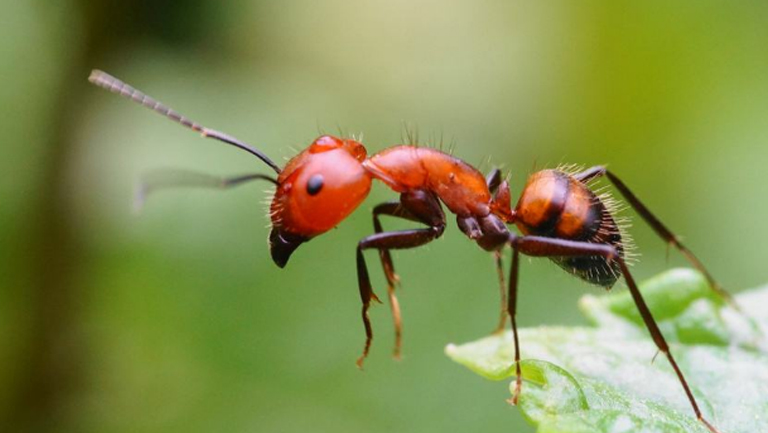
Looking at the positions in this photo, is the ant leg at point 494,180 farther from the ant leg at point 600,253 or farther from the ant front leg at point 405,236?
the ant leg at point 600,253

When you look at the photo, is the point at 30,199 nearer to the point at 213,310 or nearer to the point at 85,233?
the point at 85,233

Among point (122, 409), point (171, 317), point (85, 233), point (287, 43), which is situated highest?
point (287, 43)

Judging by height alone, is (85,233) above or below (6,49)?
below

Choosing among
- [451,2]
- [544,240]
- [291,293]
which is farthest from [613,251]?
[451,2]

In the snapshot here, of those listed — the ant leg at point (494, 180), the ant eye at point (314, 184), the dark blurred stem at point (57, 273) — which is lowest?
the dark blurred stem at point (57, 273)

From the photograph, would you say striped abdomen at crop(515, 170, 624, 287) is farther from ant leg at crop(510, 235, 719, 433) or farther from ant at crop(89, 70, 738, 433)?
ant leg at crop(510, 235, 719, 433)

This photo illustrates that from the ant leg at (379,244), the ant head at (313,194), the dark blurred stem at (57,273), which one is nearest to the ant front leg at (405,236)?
the ant leg at (379,244)

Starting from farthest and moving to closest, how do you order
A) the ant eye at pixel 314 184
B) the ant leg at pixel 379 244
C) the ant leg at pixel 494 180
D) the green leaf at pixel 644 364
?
the ant leg at pixel 494 180, the ant leg at pixel 379 244, the ant eye at pixel 314 184, the green leaf at pixel 644 364
